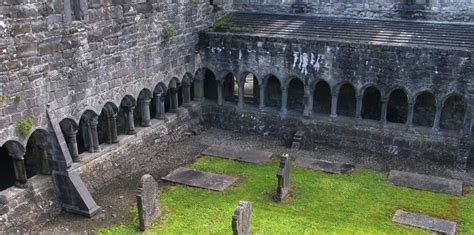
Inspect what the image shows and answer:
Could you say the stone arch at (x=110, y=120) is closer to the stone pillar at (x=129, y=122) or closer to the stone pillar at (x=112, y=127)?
the stone pillar at (x=112, y=127)

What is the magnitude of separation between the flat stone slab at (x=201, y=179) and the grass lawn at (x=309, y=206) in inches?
9.8

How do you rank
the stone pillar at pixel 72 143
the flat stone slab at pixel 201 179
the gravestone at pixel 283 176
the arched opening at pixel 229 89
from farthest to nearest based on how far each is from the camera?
the arched opening at pixel 229 89 → the flat stone slab at pixel 201 179 → the stone pillar at pixel 72 143 → the gravestone at pixel 283 176

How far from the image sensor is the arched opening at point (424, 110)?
55.3ft

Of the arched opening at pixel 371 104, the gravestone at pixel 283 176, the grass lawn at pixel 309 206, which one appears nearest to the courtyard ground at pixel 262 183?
the grass lawn at pixel 309 206

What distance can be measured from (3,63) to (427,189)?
11.5m

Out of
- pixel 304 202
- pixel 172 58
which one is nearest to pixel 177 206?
pixel 304 202

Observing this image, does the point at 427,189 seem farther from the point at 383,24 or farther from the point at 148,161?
the point at 148,161

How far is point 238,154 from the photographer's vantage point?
1659 centimetres

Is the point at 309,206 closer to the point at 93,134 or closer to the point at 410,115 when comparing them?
the point at 410,115

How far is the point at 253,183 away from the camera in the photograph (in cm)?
1447

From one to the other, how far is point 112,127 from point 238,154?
14.0ft

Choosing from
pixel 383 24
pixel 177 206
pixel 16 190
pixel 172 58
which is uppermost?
pixel 383 24

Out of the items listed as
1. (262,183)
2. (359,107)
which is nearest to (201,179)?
(262,183)

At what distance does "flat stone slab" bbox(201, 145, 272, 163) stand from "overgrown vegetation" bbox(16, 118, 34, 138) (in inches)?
247
